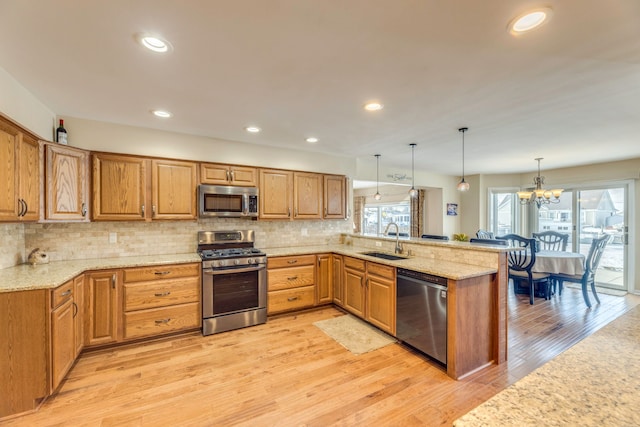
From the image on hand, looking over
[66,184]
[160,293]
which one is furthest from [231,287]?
[66,184]

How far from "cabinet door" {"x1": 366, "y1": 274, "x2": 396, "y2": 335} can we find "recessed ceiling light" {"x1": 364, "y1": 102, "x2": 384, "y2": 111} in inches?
72.2

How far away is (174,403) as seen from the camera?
218 centimetres

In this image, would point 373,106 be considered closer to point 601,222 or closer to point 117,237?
point 117,237

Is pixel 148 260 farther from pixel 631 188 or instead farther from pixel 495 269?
pixel 631 188

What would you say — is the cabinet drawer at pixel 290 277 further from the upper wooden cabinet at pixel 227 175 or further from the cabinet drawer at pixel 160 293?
the upper wooden cabinet at pixel 227 175

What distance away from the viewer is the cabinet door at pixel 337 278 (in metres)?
4.06

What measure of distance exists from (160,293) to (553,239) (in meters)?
7.13

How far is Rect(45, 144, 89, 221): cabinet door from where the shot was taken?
2617 millimetres

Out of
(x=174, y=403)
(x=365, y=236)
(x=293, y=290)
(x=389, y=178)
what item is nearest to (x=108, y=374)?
(x=174, y=403)

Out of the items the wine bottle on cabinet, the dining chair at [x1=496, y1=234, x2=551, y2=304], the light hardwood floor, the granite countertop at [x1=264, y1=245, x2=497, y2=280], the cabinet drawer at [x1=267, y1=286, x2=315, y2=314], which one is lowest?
the light hardwood floor

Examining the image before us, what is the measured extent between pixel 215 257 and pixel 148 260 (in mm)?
710

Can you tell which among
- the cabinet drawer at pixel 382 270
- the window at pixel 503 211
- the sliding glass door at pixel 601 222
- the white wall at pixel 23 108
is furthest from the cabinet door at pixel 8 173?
the sliding glass door at pixel 601 222

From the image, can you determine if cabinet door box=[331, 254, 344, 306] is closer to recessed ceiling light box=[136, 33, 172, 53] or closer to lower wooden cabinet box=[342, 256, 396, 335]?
lower wooden cabinet box=[342, 256, 396, 335]

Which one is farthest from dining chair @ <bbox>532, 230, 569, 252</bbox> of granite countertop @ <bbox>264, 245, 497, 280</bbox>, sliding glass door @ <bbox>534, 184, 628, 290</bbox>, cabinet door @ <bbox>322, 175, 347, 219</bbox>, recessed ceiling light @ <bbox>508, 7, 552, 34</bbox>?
recessed ceiling light @ <bbox>508, 7, 552, 34</bbox>
